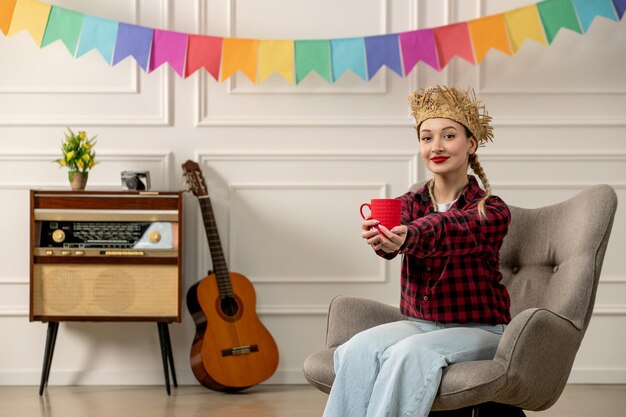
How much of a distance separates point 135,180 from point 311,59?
921mm

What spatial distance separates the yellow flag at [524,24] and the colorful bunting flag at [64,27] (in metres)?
1.84

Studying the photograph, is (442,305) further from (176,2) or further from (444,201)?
(176,2)

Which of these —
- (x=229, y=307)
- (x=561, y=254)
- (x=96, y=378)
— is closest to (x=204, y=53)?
(x=229, y=307)

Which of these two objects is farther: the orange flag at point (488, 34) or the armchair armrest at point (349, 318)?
the orange flag at point (488, 34)

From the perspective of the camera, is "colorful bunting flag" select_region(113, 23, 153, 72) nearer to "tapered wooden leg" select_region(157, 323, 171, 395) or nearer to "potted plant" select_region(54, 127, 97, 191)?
"potted plant" select_region(54, 127, 97, 191)

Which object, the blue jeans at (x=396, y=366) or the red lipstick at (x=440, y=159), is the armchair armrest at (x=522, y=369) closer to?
the blue jeans at (x=396, y=366)

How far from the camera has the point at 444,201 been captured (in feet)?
7.71

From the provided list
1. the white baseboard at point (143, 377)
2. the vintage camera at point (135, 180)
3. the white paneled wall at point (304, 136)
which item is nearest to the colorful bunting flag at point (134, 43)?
the white paneled wall at point (304, 136)

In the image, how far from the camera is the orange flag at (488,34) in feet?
12.3

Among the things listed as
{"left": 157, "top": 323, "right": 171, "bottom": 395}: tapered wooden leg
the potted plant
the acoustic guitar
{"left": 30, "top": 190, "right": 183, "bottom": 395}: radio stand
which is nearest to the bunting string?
the potted plant

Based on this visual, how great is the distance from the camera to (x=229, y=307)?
3656mm

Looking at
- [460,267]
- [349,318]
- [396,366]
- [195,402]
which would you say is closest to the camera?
[396,366]

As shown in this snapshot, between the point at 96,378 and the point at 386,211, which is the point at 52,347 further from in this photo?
the point at 386,211

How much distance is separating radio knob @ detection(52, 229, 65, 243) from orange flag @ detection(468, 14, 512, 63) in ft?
6.26
